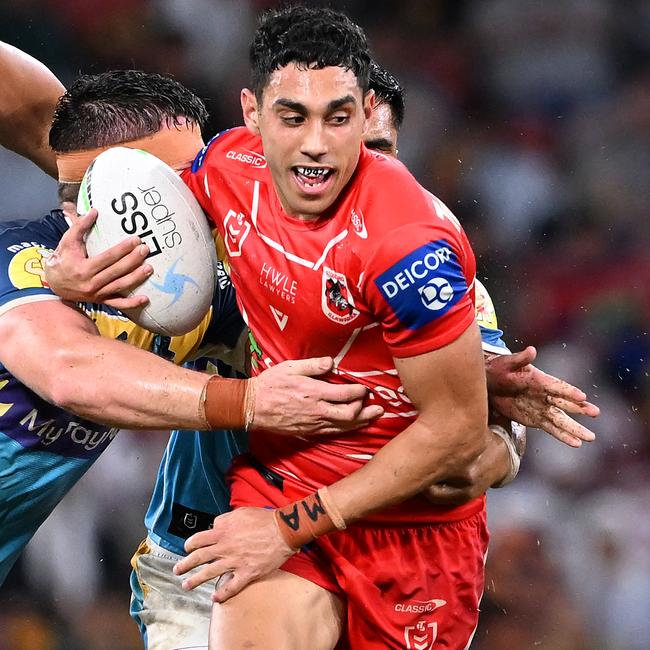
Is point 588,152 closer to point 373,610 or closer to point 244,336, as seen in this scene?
point 244,336

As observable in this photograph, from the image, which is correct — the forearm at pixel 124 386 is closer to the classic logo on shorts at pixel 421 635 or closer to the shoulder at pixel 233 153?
the shoulder at pixel 233 153

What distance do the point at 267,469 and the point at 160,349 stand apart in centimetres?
56

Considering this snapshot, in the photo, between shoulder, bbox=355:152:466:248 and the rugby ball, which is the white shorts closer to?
the rugby ball

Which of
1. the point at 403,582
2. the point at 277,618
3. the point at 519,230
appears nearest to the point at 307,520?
the point at 277,618

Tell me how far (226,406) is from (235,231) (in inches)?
17.0

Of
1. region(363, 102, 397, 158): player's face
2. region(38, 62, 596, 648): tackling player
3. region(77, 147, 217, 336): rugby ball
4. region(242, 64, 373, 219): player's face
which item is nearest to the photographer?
region(242, 64, 373, 219): player's face

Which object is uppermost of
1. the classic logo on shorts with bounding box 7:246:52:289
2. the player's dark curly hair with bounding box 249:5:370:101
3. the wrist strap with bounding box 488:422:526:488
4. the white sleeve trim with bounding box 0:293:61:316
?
the player's dark curly hair with bounding box 249:5:370:101

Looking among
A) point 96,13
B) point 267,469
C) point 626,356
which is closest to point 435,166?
point 626,356

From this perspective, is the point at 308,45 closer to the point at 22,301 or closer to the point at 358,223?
the point at 358,223

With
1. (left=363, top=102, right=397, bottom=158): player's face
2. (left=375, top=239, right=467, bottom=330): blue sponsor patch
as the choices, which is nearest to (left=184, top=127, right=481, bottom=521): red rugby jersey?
(left=375, top=239, right=467, bottom=330): blue sponsor patch

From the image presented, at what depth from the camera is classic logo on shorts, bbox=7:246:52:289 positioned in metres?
2.84

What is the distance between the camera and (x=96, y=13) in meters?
5.38

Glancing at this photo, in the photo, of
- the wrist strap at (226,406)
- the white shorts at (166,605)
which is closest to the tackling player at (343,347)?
the wrist strap at (226,406)

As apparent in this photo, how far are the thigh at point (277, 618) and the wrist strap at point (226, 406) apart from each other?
377 millimetres
